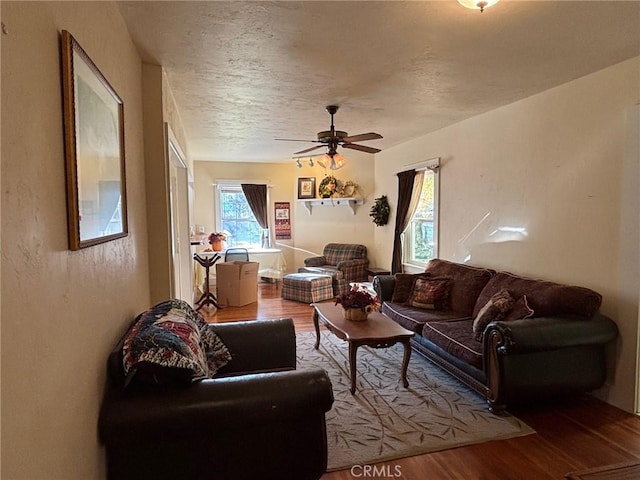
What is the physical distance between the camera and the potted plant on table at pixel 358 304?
3.44m

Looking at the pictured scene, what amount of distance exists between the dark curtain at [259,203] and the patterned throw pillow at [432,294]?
14.0 feet

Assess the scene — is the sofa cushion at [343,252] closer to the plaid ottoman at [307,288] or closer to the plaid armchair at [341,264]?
the plaid armchair at [341,264]

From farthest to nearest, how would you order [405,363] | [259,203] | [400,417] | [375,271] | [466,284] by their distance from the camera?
[259,203] < [375,271] < [466,284] < [405,363] < [400,417]

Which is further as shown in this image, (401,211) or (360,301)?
(401,211)

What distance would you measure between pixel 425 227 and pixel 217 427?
4.54 meters

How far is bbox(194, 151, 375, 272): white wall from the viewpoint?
23.5 feet

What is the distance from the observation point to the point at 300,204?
309 inches

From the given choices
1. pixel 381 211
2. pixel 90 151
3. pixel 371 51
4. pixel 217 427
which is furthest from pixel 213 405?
pixel 381 211

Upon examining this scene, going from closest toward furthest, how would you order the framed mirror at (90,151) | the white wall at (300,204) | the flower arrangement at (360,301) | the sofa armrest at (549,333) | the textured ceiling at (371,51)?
the framed mirror at (90,151) < the textured ceiling at (371,51) < the sofa armrest at (549,333) < the flower arrangement at (360,301) < the white wall at (300,204)

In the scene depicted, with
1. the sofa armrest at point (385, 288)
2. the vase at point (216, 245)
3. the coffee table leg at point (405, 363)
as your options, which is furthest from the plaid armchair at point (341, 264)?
the coffee table leg at point (405, 363)

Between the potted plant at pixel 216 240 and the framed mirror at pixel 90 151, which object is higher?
the framed mirror at pixel 90 151

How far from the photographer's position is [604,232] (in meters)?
2.89

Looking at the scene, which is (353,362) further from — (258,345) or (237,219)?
(237,219)

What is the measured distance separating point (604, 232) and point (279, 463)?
2762 millimetres
